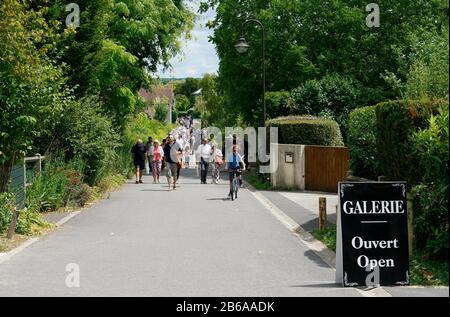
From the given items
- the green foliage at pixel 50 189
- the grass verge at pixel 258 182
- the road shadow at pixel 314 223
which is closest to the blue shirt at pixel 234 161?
the grass verge at pixel 258 182

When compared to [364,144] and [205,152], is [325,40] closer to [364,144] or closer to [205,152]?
[205,152]

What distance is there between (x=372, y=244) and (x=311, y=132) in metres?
16.7

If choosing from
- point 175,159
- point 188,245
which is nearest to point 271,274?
Answer: point 188,245

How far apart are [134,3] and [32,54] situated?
14450 millimetres

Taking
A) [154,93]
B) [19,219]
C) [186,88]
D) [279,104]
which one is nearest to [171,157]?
[279,104]

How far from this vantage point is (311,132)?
24.6 m

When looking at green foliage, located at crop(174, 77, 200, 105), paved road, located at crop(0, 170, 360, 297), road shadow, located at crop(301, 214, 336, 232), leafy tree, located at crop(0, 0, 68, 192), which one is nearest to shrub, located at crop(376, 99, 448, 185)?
paved road, located at crop(0, 170, 360, 297)

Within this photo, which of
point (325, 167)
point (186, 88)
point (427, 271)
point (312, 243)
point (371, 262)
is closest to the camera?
point (371, 262)

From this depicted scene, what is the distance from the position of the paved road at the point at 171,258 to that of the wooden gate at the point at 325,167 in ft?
22.3

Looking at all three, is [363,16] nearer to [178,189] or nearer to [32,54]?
[178,189]

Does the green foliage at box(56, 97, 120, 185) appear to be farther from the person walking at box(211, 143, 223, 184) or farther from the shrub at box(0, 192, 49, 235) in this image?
the person walking at box(211, 143, 223, 184)

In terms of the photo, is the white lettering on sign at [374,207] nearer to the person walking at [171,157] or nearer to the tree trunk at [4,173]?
the tree trunk at [4,173]

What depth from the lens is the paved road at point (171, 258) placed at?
7883 mm

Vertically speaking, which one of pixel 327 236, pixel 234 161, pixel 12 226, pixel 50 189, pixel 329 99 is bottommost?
pixel 327 236
